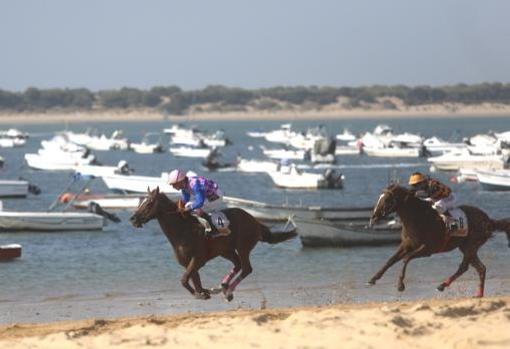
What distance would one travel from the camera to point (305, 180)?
67.1 meters

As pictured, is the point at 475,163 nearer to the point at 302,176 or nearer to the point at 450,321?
the point at 302,176

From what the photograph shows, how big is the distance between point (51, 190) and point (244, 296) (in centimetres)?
4588

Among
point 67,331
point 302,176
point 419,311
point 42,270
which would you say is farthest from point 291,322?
point 302,176

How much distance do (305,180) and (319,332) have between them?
51512 mm

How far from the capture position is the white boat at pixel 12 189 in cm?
5944

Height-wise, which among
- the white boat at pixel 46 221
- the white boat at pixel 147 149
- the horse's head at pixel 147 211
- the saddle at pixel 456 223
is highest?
the horse's head at pixel 147 211

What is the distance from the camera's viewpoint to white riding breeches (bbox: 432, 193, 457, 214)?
21.6 m

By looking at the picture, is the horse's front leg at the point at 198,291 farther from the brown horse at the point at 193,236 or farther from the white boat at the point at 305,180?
the white boat at the point at 305,180

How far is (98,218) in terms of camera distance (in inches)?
1674

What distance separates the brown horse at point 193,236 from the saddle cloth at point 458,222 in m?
3.29

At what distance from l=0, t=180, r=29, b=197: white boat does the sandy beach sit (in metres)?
42.6

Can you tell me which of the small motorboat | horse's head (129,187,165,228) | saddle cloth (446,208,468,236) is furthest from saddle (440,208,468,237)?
the small motorboat

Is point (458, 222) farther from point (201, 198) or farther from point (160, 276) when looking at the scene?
point (160, 276)

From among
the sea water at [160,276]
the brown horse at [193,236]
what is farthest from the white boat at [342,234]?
the brown horse at [193,236]
